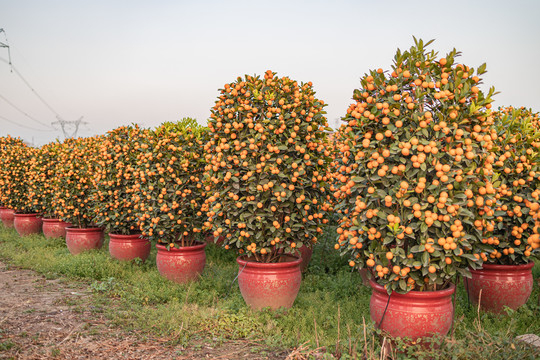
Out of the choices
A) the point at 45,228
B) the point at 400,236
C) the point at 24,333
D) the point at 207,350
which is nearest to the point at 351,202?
the point at 400,236

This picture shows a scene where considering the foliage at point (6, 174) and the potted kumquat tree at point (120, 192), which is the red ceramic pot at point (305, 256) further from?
the foliage at point (6, 174)

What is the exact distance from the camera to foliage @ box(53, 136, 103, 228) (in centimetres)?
920

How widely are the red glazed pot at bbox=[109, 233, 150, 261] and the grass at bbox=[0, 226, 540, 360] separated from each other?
0.63 feet

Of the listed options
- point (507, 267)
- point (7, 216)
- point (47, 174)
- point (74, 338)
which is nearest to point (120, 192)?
point (74, 338)

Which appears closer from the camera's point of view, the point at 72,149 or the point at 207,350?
the point at 207,350

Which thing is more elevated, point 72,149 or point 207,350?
point 72,149

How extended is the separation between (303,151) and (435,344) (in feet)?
8.07

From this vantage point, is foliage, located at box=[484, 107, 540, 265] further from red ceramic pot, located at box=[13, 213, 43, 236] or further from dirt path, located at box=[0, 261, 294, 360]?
red ceramic pot, located at box=[13, 213, 43, 236]

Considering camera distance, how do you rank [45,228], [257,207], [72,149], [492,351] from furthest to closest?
[45,228] < [72,149] < [257,207] < [492,351]

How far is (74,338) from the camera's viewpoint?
458cm

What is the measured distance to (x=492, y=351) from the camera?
347cm

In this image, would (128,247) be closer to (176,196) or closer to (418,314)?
(176,196)

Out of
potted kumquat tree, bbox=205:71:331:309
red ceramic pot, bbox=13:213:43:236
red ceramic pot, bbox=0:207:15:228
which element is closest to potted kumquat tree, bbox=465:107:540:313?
potted kumquat tree, bbox=205:71:331:309

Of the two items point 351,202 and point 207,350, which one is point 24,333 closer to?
point 207,350
